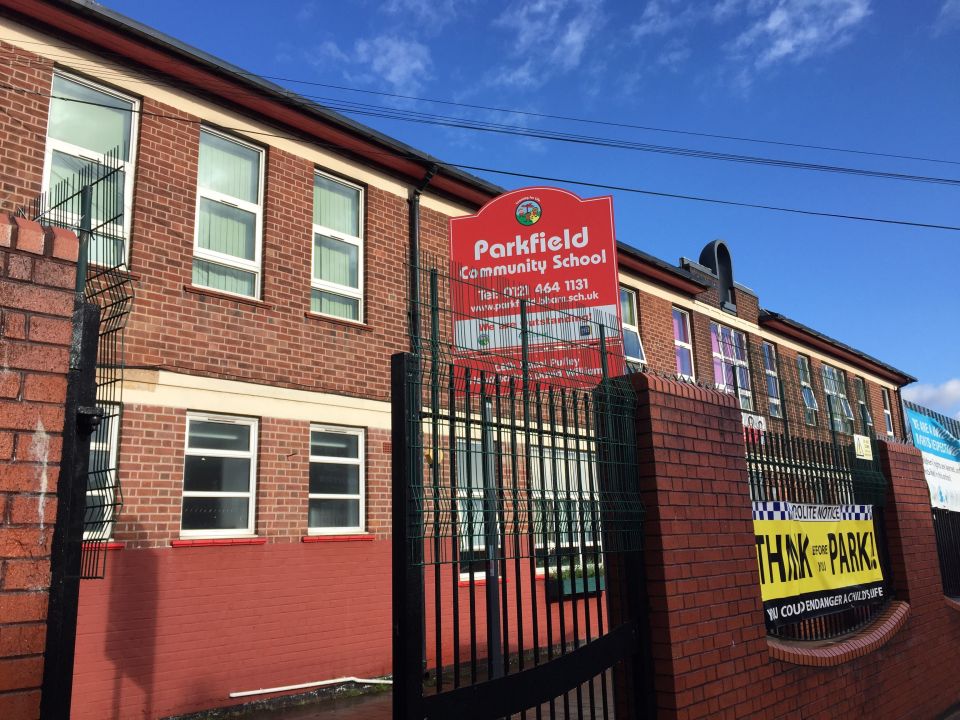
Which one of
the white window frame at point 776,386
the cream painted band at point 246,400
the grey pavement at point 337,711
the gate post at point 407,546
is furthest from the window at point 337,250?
the gate post at point 407,546

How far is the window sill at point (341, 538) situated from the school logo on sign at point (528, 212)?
4.47 metres

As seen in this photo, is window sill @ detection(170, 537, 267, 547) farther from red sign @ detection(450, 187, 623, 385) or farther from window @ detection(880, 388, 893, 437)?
window @ detection(880, 388, 893, 437)

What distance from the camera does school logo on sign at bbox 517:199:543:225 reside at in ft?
29.2

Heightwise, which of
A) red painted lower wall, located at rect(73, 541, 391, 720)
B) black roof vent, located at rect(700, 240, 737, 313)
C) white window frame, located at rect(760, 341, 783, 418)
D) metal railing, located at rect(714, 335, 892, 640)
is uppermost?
black roof vent, located at rect(700, 240, 737, 313)

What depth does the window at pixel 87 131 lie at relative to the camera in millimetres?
8070

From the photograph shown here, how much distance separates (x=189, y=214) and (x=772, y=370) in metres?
6.68

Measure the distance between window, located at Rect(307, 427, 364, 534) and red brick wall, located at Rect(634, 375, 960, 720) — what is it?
20.0 ft

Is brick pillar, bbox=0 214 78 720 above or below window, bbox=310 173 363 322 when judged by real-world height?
below

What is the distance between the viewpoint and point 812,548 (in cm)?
587

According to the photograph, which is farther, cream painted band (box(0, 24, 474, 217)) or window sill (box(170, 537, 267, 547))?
window sill (box(170, 537, 267, 547))

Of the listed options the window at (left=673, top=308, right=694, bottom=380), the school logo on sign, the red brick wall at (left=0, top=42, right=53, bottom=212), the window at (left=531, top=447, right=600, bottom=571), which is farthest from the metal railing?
the window at (left=673, top=308, right=694, bottom=380)

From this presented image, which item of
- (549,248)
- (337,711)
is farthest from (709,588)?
(337,711)

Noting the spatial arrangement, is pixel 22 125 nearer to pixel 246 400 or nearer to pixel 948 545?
pixel 246 400

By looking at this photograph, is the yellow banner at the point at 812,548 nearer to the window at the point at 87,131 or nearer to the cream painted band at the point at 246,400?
the cream painted band at the point at 246,400
